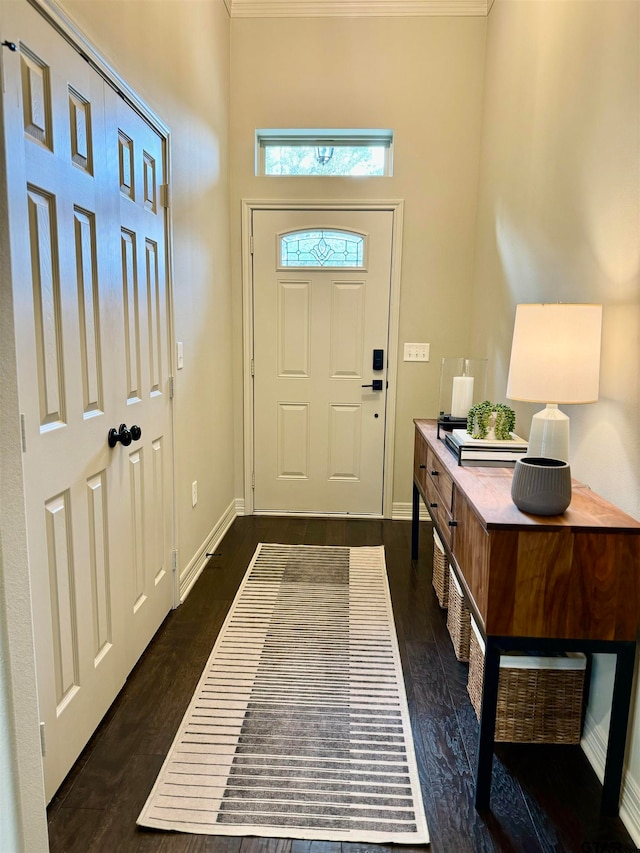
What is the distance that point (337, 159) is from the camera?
3721 mm

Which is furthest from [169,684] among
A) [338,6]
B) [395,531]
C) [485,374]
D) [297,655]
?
[338,6]

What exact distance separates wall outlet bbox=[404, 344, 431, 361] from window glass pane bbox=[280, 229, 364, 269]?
656 mm

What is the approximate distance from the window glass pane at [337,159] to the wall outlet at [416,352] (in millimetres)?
1207

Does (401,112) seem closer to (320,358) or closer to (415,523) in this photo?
(320,358)

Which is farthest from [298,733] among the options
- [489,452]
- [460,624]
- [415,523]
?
[415,523]

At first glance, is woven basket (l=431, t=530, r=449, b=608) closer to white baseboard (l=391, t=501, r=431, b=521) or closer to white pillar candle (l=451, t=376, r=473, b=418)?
white pillar candle (l=451, t=376, r=473, b=418)

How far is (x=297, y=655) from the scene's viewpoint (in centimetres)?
228

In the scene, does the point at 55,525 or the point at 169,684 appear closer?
the point at 55,525

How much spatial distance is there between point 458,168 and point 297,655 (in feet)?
10.5

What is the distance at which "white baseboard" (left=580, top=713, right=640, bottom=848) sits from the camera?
4.71ft

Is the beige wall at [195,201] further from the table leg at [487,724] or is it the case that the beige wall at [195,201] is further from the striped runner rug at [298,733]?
the table leg at [487,724]

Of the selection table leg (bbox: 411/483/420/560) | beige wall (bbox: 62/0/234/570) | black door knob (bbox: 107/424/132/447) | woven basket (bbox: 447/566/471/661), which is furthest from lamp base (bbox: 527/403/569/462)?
beige wall (bbox: 62/0/234/570)

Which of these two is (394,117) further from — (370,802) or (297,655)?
(370,802)

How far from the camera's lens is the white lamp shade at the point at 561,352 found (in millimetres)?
1553
